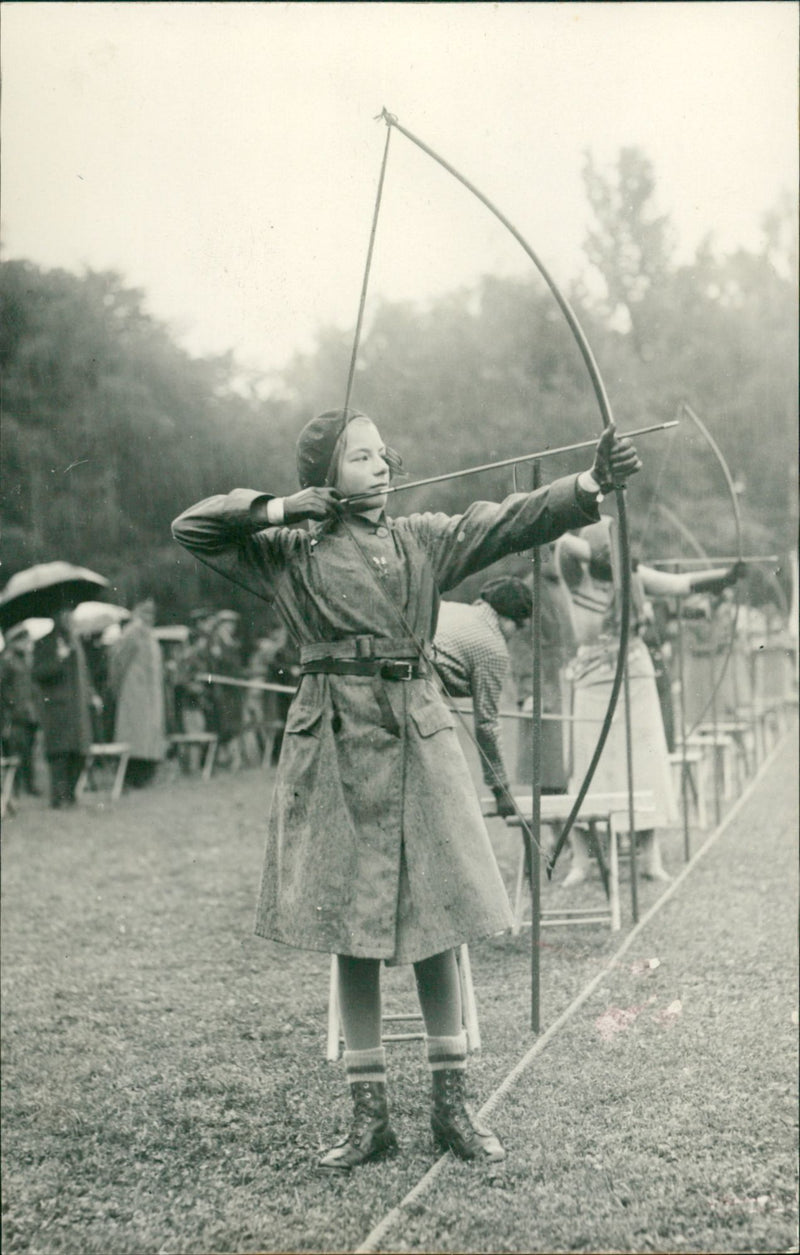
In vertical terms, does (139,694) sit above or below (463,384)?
below

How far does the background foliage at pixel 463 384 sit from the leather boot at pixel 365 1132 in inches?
53.3

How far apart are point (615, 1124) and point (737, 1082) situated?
1.79 ft

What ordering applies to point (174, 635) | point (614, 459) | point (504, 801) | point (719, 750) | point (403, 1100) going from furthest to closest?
point (174, 635) → point (719, 750) → point (504, 801) → point (403, 1100) → point (614, 459)

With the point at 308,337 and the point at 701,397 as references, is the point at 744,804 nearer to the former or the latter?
the point at 701,397

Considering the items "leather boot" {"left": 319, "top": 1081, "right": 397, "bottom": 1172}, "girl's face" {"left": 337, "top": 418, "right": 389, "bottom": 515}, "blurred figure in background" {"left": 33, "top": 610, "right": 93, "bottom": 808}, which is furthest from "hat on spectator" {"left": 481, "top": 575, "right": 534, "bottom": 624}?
"blurred figure in background" {"left": 33, "top": 610, "right": 93, "bottom": 808}

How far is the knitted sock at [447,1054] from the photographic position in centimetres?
302

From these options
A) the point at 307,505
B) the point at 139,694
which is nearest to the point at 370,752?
the point at 307,505

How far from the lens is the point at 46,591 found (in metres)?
12.1

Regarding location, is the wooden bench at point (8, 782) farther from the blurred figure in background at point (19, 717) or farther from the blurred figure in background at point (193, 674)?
the blurred figure in background at point (193, 674)

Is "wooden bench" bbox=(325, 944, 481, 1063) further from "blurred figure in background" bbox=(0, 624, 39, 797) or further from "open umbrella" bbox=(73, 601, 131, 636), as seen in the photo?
"open umbrella" bbox=(73, 601, 131, 636)

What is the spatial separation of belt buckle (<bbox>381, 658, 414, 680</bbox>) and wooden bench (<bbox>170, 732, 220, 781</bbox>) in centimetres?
1036

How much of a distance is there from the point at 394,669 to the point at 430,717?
0.45 ft

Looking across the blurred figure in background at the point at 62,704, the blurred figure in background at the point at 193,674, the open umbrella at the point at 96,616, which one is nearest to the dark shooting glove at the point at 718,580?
the blurred figure in background at the point at 62,704

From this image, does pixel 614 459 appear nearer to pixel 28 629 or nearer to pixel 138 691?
pixel 138 691
